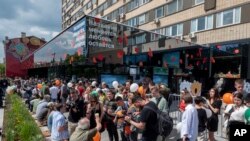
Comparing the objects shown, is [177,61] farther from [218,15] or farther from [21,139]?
[21,139]

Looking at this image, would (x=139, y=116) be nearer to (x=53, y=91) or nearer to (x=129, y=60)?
(x=129, y=60)

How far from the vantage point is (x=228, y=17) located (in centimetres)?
2227

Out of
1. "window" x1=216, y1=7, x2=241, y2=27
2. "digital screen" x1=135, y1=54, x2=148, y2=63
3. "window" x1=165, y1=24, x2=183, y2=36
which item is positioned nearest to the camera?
"digital screen" x1=135, y1=54, x2=148, y2=63

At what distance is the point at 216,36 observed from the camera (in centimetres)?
2338

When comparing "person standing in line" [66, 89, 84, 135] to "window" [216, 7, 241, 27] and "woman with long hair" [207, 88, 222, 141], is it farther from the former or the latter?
"window" [216, 7, 241, 27]

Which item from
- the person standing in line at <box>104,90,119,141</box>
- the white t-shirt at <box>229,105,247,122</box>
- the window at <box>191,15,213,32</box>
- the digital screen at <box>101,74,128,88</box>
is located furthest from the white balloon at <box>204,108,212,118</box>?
the window at <box>191,15,213,32</box>

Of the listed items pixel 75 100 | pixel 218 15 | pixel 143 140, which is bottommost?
pixel 143 140

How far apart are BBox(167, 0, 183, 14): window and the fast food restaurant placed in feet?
19.2

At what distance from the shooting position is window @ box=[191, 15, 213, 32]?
2412cm

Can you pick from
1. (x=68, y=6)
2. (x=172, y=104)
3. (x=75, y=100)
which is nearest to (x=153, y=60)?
(x=172, y=104)

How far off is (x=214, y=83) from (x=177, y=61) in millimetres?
3504

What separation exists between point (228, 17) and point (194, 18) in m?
4.03

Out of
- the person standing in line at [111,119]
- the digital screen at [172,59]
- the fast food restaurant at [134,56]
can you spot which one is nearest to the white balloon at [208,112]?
the person standing in line at [111,119]

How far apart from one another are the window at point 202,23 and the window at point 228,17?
Answer: 34.6 inches
